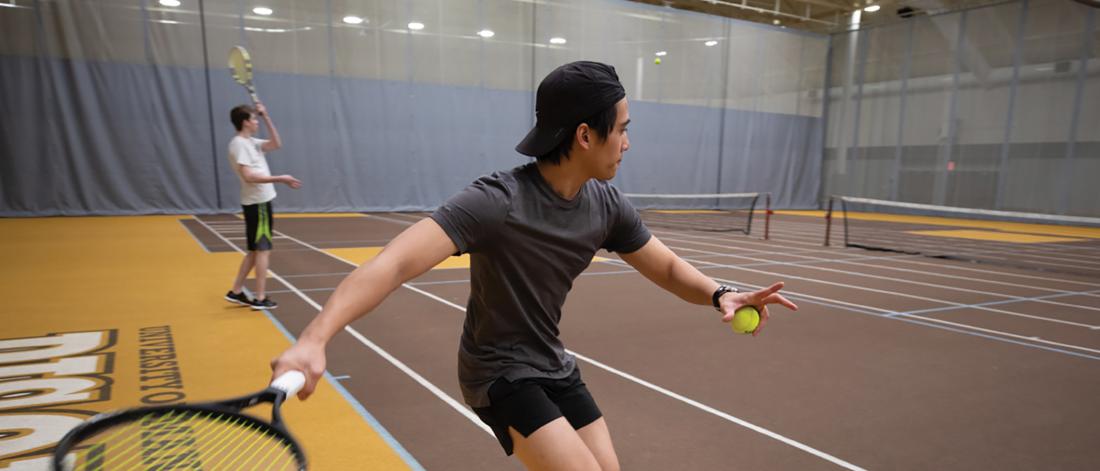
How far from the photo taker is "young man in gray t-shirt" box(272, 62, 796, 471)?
5.74 feet

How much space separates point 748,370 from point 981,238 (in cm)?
1415

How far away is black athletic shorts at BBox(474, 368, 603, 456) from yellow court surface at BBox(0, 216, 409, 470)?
117 centimetres

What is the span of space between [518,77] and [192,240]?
1157 cm

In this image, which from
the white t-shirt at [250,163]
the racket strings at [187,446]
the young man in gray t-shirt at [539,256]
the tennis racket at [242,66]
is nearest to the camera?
the racket strings at [187,446]

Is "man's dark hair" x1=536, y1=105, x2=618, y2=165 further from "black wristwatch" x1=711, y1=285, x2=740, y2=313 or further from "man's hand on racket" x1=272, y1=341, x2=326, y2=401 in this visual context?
"man's hand on racket" x1=272, y1=341, x2=326, y2=401

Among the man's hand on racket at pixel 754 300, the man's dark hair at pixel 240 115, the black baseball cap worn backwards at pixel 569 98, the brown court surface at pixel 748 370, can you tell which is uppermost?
the man's dark hair at pixel 240 115

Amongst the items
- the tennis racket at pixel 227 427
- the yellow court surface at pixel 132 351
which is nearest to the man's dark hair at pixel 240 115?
the yellow court surface at pixel 132 351

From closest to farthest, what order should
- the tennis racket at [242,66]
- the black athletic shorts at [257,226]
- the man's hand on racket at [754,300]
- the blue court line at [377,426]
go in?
1. the man's hand on racket at [754,300]
2. the blue court line at [377,426]
3. the black athletic shorts at [257,226]
4. the tennis racket at [242,66]

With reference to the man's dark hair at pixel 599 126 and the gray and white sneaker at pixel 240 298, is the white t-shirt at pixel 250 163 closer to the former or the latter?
the gray and white sneaker at pixel 240 298

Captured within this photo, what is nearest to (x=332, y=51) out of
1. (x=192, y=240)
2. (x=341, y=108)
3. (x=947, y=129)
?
(x=341, y=108)

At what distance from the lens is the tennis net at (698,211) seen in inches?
672

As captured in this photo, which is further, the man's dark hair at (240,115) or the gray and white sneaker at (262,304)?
the gray and white sneaker at (262,304)

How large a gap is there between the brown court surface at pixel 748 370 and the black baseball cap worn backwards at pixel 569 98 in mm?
1739

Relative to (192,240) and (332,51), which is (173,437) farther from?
(332,51)
